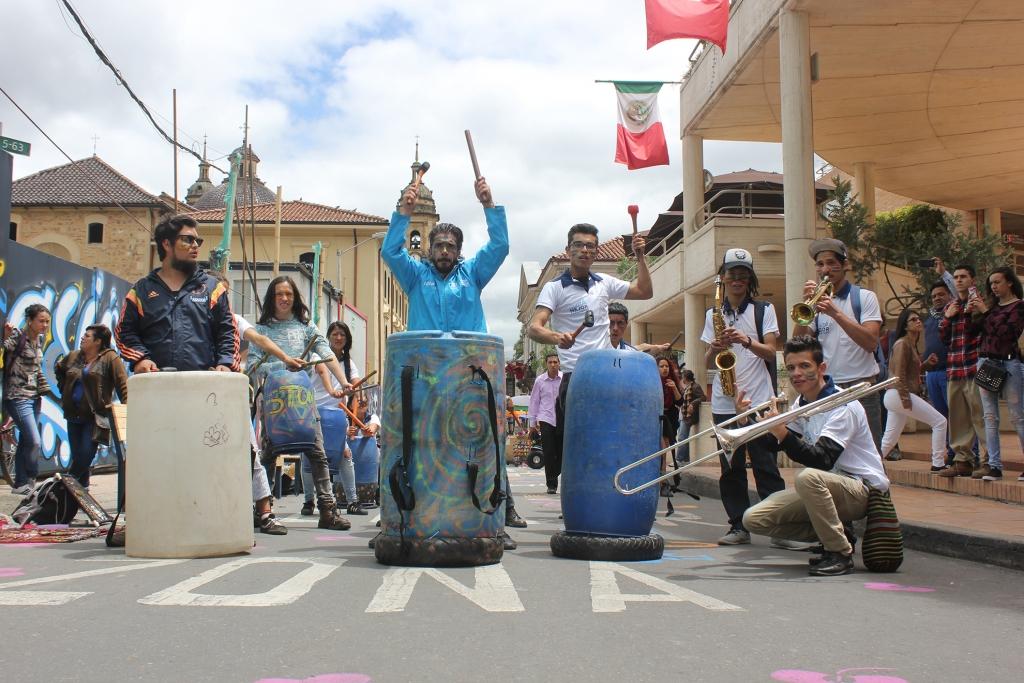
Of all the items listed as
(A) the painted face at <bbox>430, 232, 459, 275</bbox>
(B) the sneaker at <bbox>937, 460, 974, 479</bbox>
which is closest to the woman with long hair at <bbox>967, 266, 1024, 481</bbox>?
(B) the sneaker at <bbox>937, 460, 974, 479</bbox>

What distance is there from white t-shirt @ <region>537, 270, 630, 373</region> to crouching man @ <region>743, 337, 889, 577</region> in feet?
5.80

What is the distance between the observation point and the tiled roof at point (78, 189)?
5094 centimetres

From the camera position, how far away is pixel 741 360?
6.83m

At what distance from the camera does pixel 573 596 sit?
4.41 m

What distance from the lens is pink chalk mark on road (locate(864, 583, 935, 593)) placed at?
15.8 feet

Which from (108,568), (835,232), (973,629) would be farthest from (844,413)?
(835,232)

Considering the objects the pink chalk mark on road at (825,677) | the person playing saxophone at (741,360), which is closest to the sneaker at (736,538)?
the person playing saxophone at (741,360)

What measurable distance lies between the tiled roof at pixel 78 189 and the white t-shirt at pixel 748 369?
157 ft

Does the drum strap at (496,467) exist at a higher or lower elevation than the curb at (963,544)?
higher

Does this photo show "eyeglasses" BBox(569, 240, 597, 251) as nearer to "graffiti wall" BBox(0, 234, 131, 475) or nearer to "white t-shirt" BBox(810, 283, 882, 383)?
"white t-shirt" BBox(810, 283, 882, 383)

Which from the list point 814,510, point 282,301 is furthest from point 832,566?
point 282,301

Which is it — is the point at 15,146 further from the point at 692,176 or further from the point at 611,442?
the point at 692,176

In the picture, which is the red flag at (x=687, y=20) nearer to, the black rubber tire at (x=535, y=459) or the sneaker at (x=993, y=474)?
the sneaker at (x=993, y=474)

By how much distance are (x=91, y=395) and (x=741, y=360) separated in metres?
4.87
